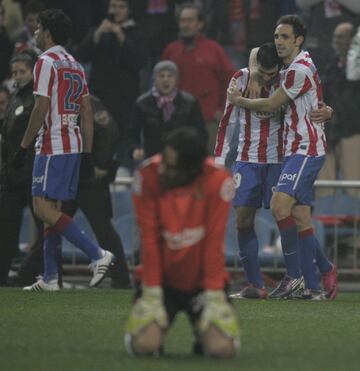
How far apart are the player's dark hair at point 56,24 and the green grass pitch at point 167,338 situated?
2.14m

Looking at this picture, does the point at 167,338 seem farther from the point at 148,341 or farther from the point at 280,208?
the point at 280,208

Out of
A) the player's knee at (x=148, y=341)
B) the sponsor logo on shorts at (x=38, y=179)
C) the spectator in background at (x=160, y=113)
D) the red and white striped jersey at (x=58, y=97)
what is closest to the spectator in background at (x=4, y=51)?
the spectator in background at (x=160, y=113)

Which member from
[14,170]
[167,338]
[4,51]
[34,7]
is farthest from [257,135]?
[4,51]

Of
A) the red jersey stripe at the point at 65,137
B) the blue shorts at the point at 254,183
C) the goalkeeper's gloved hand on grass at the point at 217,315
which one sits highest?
the red jersey stripe at the point at 65,137

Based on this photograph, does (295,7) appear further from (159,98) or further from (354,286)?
(354,286)

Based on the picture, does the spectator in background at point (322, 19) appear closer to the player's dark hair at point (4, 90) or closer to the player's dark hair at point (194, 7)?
the player's dark hair at point (194, 7)

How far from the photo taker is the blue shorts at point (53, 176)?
12914mm

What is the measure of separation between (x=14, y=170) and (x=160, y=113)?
96.6 inches

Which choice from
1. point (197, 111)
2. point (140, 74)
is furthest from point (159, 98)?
point (140, 74)

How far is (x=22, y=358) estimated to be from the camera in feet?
26.8

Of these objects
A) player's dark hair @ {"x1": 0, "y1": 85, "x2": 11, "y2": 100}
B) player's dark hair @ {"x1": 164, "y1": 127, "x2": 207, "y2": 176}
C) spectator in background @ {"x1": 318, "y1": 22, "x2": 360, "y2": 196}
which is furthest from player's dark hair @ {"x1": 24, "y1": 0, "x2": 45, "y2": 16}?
player's dark hair @ {"x1": 164, "y1": 127, "x2": 207, "y2": 176}

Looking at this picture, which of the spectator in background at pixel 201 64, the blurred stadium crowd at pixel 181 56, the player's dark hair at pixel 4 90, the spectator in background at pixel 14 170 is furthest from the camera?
the spectator in background at pixel 201 64

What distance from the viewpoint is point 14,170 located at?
14.3 meters

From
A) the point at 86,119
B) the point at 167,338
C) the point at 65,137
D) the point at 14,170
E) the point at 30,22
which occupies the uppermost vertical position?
the point at 30,22
